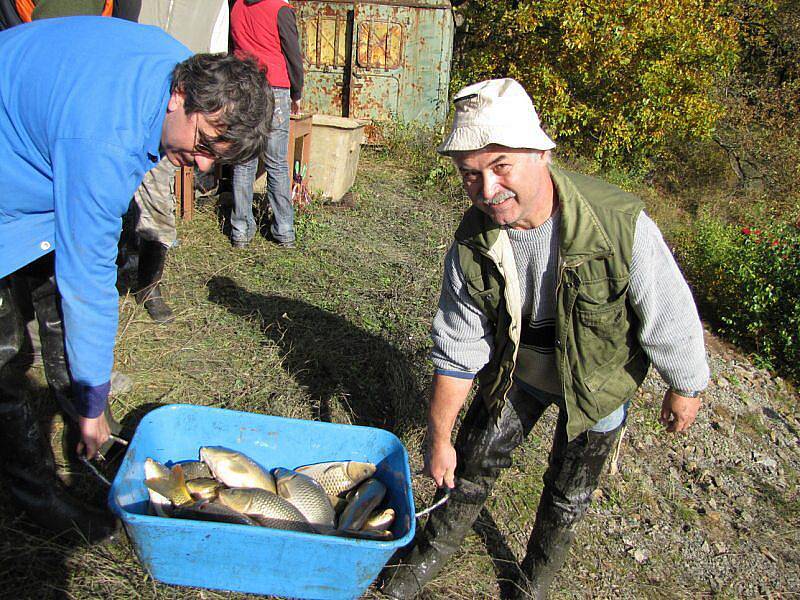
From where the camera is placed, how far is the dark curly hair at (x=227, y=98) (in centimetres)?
186

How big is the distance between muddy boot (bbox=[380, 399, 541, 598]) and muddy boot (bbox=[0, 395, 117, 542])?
1.19m

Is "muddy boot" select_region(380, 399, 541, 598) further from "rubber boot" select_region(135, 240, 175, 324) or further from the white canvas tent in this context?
the white canvas tent

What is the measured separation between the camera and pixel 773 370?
576cm

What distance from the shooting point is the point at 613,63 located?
28.6 feet

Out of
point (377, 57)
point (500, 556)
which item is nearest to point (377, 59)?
point (377, 57)

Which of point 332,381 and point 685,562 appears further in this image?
point 332,381

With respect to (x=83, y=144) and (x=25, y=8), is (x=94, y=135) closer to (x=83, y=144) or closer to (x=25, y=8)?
(x=83, y=144)

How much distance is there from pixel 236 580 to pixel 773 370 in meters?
5.32

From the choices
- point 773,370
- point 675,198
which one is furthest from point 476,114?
point 675,198

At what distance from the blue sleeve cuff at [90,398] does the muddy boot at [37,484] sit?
0.47m

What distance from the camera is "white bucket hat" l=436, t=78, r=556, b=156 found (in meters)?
1.81

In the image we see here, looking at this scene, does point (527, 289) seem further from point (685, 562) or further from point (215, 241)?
point (215, 241)

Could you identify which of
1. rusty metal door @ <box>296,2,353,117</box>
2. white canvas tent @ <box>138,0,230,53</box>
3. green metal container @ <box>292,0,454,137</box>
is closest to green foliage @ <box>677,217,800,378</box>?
green metal container @ <box>292,0,454,137</box>

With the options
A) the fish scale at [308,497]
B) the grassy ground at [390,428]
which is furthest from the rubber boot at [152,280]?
the fish scale at [308,497]
